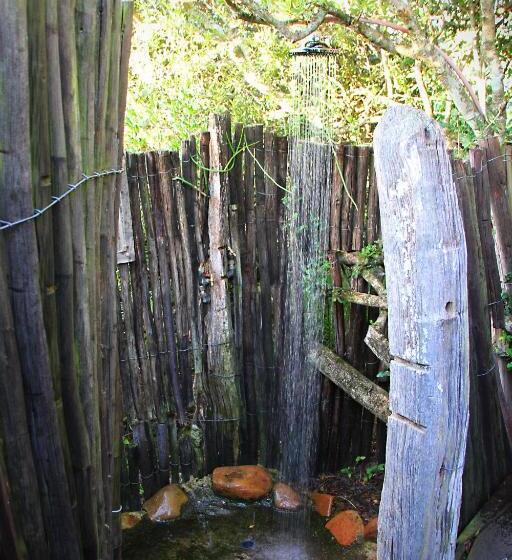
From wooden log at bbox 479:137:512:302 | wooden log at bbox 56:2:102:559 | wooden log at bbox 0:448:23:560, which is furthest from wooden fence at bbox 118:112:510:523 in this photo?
wooden log at bbox 0:448:23:560

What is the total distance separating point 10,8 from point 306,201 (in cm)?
262

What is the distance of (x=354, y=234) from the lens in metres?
3.92

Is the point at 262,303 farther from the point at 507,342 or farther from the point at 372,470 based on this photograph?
the point at 507,342

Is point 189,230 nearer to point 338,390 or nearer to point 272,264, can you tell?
point 272,264

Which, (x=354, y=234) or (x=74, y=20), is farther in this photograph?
(x=354, y=234)

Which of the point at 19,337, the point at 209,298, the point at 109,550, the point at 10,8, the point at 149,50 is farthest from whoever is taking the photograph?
the point at 149,50

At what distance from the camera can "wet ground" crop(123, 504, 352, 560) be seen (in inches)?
140

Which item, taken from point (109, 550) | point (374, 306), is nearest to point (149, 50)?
point (374, 306)

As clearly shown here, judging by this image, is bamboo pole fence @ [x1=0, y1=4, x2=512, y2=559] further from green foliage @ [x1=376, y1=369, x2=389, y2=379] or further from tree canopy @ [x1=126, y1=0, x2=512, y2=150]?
tree canopy @ [x1=126, y1=0, x2=512, y2=150]

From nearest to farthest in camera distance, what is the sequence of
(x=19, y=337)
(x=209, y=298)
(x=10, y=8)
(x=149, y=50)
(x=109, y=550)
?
(x=10, y=8), (x=19, y=337), (x=109, y=550), (x=209, y=298), (x=149, y=50)

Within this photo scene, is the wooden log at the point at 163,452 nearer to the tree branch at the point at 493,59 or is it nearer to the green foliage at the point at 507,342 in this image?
the green foliage at the point at 507,342

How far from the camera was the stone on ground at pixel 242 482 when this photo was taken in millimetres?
4000

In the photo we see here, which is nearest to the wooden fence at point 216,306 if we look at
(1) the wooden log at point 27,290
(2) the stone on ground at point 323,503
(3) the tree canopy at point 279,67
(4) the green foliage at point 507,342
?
(2) the stone on ground at point 323,503

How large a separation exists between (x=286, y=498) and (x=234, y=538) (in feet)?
1.51
